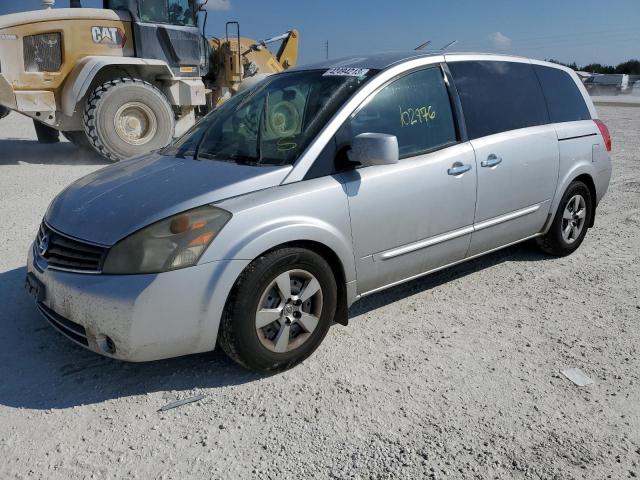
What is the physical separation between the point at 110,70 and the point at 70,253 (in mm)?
7561

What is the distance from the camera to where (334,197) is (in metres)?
3.09

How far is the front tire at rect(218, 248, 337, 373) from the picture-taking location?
2.79 m

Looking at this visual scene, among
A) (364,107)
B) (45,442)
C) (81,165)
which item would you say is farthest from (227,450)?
(81,165)

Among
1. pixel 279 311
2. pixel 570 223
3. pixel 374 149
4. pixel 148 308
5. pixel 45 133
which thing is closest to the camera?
pixel 148 308

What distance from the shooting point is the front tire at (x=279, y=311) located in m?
2.79

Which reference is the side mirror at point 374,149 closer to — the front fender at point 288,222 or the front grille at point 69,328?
the front fender at point 288,222

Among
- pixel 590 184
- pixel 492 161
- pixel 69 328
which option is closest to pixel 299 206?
pixel 69 328

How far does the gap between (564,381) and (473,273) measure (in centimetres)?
161

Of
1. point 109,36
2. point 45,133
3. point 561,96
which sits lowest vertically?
point 45,133

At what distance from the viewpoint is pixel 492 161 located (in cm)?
387

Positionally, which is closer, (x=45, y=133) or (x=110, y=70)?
(x=110, y=70)

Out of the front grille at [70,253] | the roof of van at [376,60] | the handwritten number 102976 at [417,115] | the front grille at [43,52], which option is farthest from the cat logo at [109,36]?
the handwritten number 102976 at [417,115]

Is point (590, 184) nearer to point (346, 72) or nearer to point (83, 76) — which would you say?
point (346, 72)

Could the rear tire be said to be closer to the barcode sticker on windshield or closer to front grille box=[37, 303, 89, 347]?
the barcode sticker on windshield
